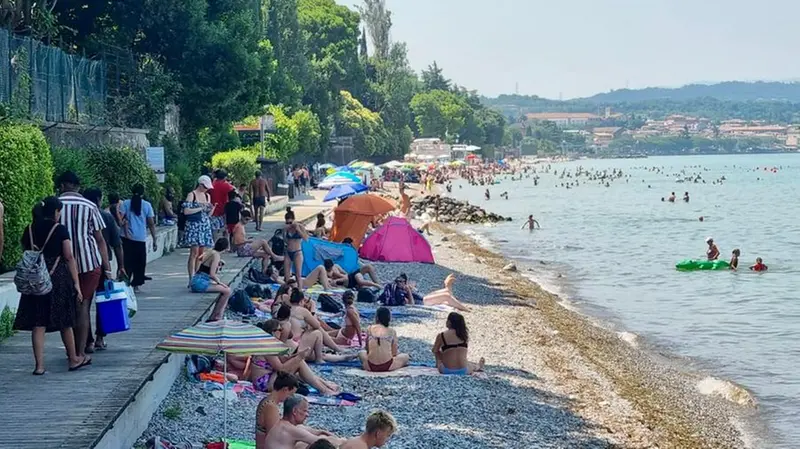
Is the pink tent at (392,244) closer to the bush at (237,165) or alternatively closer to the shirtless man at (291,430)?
the bush at (237,165)

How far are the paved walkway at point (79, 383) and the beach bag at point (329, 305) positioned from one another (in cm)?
294

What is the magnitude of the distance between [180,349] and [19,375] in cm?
218

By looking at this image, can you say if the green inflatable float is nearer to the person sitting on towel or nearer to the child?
the person sitting on towel

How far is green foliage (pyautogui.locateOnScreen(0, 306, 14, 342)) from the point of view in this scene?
480 inches

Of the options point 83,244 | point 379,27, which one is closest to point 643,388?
point 83,244

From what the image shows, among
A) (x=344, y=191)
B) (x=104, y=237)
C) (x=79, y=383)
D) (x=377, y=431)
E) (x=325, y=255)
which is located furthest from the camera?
(x=344, y=191)

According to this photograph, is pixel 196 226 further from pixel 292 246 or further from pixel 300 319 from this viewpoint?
pixel 300 319

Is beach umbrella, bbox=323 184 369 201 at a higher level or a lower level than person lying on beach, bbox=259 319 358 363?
higher

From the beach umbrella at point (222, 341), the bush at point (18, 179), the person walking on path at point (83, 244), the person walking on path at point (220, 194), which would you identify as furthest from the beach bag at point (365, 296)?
the beach umbrella at point (222, 341)

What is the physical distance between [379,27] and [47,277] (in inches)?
4163

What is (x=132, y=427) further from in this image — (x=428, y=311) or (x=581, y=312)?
(x=581, y=312)

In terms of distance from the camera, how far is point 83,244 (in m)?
10.7

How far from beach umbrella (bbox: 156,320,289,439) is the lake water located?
24.6 feet

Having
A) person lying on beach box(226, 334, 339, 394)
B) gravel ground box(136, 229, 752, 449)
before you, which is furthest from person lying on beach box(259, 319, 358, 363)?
gravel ground box(136, 229, 752, 449)
